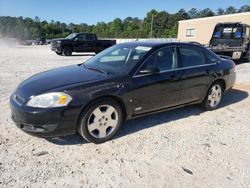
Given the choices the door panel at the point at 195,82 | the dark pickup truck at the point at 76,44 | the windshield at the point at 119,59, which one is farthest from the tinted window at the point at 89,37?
the door panel at the point at 195,82

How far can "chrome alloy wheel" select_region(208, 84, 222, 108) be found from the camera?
588cm

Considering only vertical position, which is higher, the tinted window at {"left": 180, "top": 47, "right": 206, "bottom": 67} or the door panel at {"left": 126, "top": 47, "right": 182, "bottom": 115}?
the tinted window at {"left": 180, "top": 47, "right": 206, "bottom": 67}

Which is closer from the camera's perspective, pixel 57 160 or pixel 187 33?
pixel 57 160

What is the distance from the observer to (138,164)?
11.9ft

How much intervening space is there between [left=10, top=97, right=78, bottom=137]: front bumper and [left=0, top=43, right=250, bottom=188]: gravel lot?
0.29 metres

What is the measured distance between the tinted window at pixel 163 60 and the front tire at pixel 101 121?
93cm

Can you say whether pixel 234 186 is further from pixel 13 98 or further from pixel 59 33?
pixel 59 33

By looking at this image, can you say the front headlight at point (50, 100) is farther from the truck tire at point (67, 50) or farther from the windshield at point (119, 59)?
the truck tire at point (67, 50)

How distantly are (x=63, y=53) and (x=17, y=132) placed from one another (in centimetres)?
1631

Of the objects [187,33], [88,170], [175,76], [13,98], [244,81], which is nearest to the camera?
[88,170]

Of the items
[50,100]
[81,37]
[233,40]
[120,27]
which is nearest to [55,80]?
[50,100]

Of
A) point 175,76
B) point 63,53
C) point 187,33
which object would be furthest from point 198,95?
point 187,33

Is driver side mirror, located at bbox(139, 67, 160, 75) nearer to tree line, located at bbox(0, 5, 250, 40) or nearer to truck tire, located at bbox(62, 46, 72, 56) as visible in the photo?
truck tire, located at bbox(62, 46, 72, 56)

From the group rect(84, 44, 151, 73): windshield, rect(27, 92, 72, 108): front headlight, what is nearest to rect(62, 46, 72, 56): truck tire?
rect(84, 44, 151, 73): windshield
